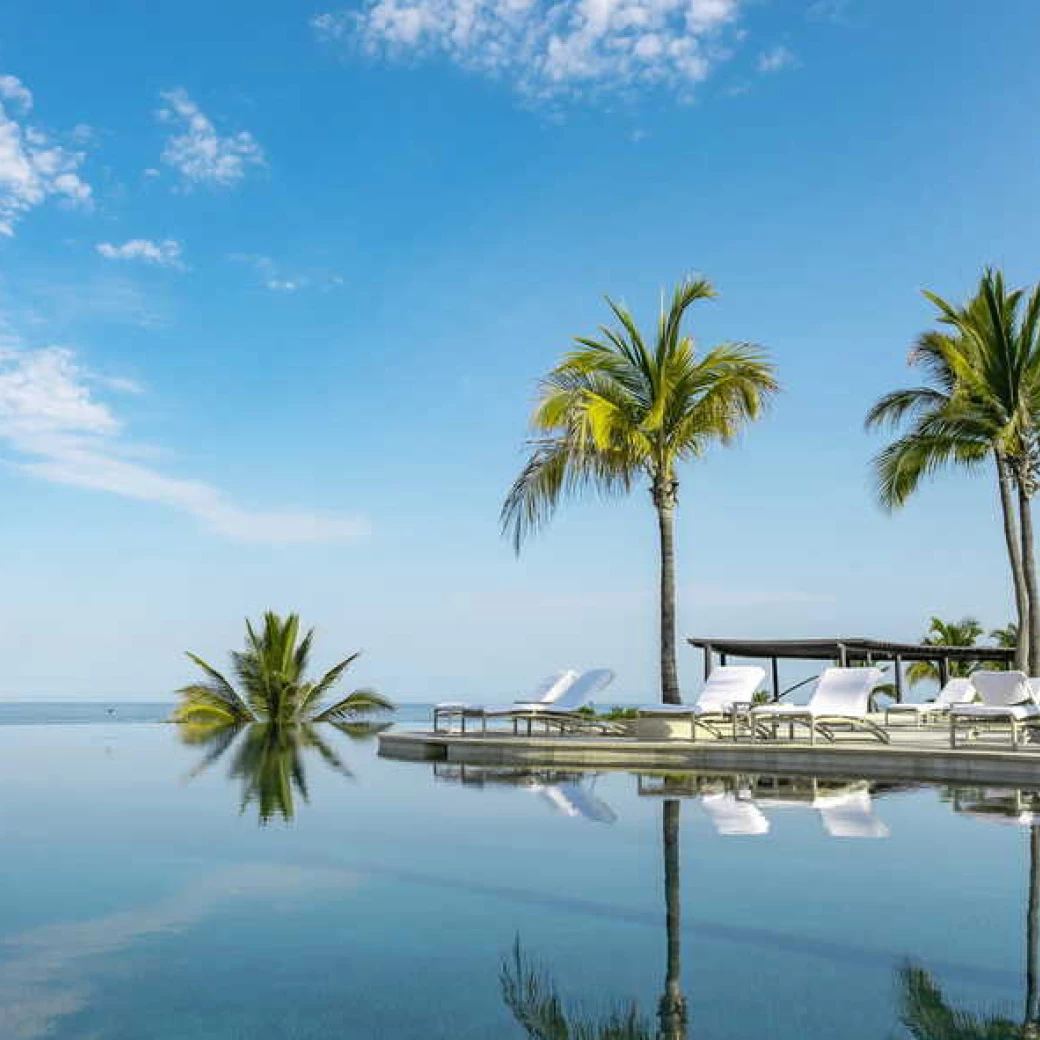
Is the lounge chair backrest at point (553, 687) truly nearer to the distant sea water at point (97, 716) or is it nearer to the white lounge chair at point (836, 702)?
the white lounge chair at point (836, 702)

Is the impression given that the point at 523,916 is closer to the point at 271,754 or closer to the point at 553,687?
the point at 553,687

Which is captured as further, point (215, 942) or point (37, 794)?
point (37, 794)

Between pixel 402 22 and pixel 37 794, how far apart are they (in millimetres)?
11571

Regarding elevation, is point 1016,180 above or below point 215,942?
above

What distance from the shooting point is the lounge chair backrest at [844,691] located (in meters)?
12.3

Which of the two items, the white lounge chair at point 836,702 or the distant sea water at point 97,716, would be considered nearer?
the white lounge chair at point 836,702

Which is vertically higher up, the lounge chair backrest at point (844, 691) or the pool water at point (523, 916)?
the lounge chair backrest at point (844, 691)

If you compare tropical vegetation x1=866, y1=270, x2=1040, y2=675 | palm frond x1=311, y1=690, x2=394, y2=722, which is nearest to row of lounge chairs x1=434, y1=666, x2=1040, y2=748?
tropical vegetation x1=866, y1=270, x2=1040, y2=675

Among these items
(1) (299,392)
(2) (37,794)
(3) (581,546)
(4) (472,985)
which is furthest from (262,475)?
(4) (472,985)

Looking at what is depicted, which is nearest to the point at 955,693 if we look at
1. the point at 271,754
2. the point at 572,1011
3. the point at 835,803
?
the point at 835,803

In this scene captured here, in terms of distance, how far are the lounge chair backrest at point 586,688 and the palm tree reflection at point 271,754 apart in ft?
10.6

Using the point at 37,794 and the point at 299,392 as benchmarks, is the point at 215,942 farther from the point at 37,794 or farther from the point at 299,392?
the point at 299,392

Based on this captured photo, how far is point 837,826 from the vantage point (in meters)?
7.64

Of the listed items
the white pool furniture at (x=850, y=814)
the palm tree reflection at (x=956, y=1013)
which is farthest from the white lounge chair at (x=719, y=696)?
the palm tree reflection at (x=956, y=1013)
